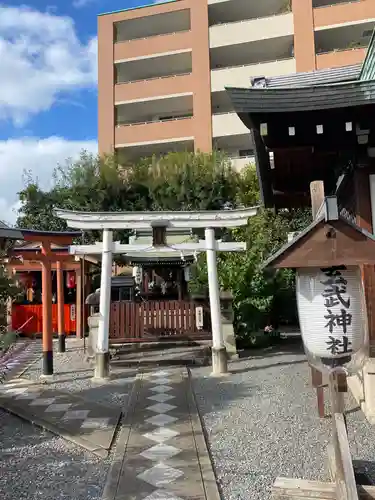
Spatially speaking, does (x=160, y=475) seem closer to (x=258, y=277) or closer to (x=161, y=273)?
(x=258, y=277)

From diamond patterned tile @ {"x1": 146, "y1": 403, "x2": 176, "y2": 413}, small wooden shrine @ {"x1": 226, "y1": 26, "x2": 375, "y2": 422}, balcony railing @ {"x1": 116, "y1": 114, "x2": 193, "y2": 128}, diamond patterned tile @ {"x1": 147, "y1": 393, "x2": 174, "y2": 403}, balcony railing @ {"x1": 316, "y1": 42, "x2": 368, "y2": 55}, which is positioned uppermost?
balcony railing @ {"x1": 316, "y1": 42, "x2": 368, "y2": 55}

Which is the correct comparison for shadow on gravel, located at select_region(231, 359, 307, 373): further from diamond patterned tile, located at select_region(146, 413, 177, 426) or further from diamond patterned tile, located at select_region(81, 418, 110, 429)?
diamond patterned tile, located at select_region(81, 418, 110, 429)

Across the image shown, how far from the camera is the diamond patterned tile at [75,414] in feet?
19.5

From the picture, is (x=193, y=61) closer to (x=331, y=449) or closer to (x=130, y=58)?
(x=130, y=58)

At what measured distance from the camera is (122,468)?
4.23 m

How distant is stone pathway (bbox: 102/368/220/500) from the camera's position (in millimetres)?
3755

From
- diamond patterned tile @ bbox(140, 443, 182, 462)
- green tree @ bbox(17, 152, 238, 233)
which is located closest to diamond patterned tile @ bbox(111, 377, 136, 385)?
diamond patterned tile @ bbox(140, 443, 182, 462)

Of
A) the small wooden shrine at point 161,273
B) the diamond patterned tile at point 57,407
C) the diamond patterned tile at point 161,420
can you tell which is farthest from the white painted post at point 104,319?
the small wooden shrine at point 161,273

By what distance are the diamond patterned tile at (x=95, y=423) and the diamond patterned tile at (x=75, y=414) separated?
0.19 m

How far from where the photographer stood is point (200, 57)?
26.2m

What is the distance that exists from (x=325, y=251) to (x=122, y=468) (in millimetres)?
2766

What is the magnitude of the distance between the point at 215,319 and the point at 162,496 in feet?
16.5

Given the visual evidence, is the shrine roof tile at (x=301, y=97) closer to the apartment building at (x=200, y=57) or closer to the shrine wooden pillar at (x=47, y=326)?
the shrine wooden pillar at (x=47, y=326)

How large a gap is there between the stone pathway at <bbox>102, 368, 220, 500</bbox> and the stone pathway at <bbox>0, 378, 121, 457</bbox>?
0.74ft
